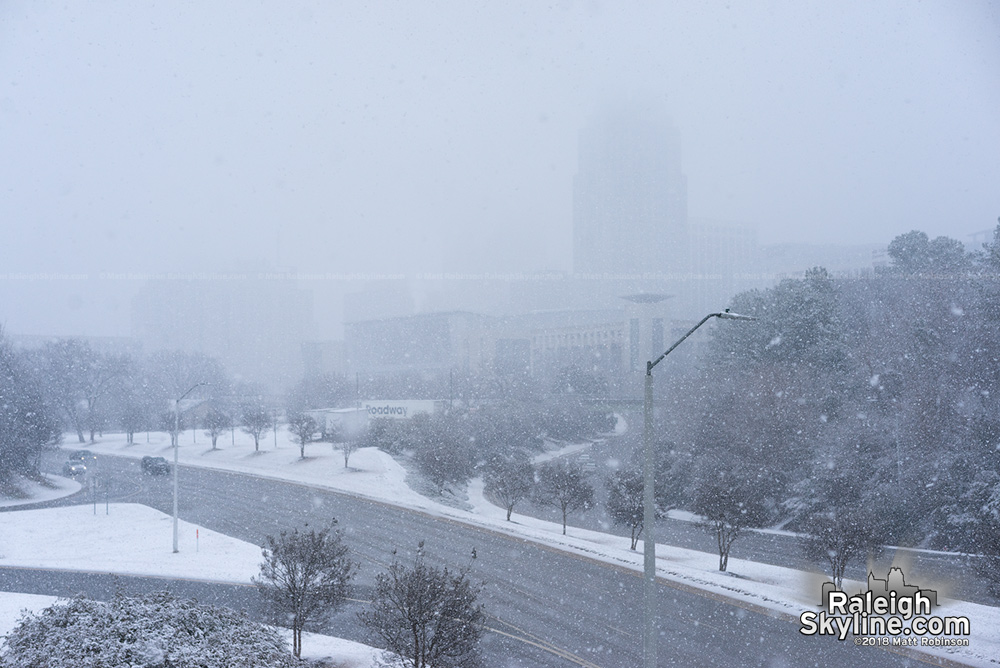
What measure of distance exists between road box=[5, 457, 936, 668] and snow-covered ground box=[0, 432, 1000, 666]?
3.31 ft

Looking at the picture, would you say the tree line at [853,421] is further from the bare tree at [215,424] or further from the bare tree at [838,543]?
the bare tree at [215,424]

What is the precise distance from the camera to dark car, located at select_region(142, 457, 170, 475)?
155 ft

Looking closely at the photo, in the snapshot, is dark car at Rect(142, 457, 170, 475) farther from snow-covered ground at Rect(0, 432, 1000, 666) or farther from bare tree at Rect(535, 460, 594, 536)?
bare tree at Rect(535, 460, 594, 536)

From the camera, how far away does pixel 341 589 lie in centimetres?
1388

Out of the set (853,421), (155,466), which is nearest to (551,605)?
(853,421)

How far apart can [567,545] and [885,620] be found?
1196cm

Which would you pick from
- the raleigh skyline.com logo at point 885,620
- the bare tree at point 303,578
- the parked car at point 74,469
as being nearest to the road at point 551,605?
the raleigh skyline.com logo at point 885,620

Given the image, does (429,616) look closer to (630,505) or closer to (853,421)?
(630,505)

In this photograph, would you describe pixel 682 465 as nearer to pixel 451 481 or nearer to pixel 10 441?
pixel 451 481

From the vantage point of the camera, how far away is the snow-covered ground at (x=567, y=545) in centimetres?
1697

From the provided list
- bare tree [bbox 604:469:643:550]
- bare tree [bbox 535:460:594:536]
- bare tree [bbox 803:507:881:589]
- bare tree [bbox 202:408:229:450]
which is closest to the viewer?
bare tree [bbox 803:507:881:589]

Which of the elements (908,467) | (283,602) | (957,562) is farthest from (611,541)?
(283,602)

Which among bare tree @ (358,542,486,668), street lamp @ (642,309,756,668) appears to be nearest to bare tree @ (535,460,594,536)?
bare tree @ (358,542,486,668)

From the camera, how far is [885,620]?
15.8 meters
